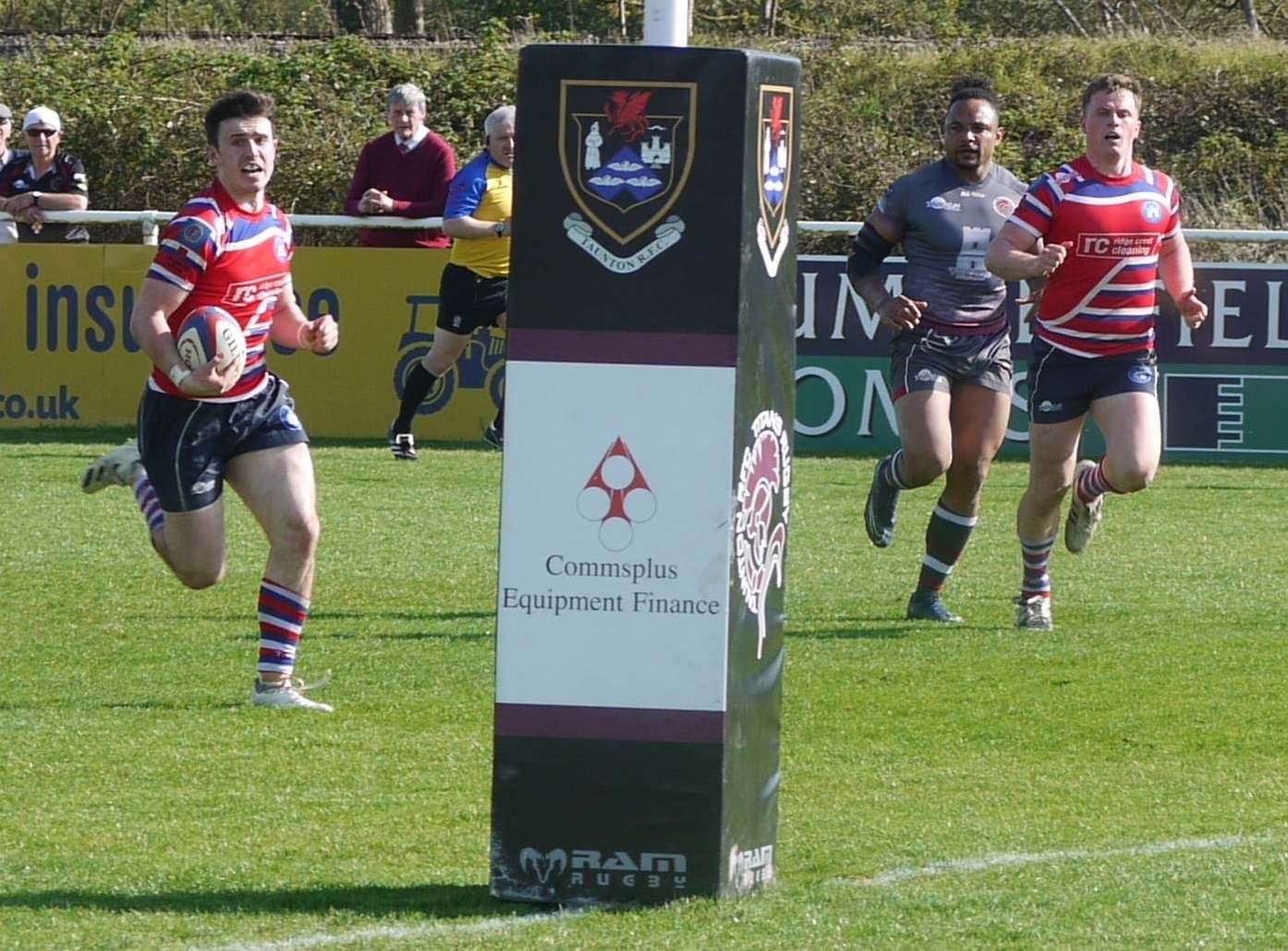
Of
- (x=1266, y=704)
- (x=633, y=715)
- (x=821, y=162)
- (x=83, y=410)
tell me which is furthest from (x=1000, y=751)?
(x=821, y=162)

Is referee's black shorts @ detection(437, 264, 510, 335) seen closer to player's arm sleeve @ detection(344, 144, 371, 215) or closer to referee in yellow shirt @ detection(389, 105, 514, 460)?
referee in yellow shirt @ detection(389, 105, 514, 460)

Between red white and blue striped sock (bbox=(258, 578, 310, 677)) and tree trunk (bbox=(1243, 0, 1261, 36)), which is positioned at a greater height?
tree trunk (bbox=(1243, 0, 1261, 36))

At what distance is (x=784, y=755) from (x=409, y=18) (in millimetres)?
25017

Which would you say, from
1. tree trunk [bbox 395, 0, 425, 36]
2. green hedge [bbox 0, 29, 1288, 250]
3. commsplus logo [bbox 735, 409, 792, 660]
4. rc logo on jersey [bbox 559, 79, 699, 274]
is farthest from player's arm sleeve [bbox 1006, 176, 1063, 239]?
tree trunk [bbox 395, 0, 425, 36]

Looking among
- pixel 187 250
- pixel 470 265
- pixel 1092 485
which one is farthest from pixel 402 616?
pixel 470 265

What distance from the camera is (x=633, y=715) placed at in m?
4.83

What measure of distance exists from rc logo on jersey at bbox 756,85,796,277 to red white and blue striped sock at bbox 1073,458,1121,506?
4331 mm

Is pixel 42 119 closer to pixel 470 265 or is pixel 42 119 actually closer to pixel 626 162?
pixel 470 265

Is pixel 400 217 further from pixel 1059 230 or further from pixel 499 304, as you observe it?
pixel 1059 230

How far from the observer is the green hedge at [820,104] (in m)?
20.8

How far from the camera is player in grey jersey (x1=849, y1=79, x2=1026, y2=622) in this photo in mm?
9164

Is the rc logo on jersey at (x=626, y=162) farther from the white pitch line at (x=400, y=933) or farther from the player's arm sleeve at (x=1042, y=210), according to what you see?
the player's arm sleeve at (x=1042, y=210)

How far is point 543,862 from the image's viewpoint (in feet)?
16.1

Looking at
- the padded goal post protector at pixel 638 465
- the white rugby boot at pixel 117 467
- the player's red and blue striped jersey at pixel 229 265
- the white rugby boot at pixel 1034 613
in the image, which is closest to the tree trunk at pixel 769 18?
the white rugby boot at pixel 1034 613
